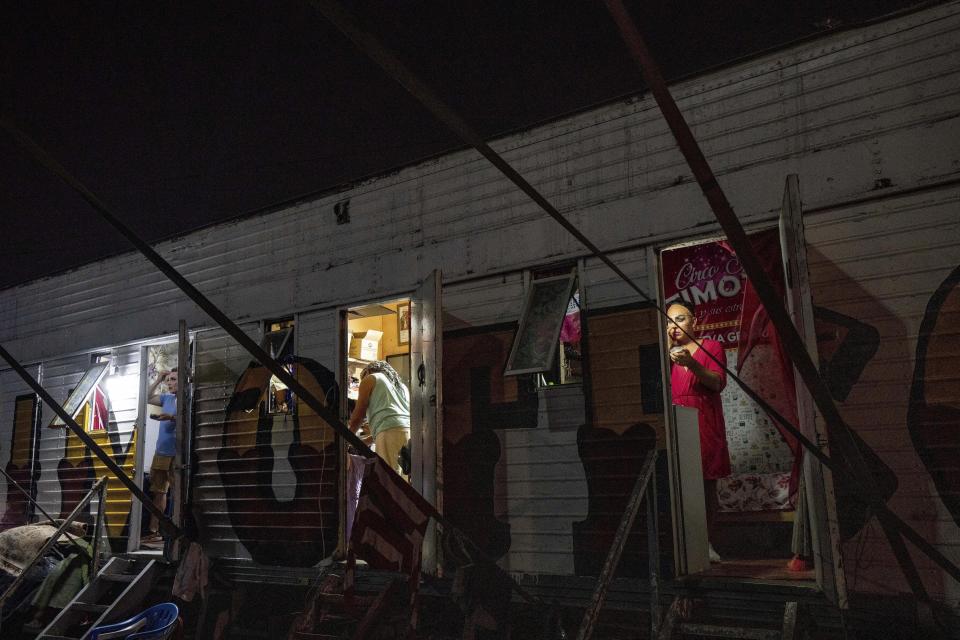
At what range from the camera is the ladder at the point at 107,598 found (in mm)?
6629

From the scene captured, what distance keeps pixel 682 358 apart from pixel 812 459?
5.71 feet

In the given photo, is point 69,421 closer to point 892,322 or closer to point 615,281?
point 615,281

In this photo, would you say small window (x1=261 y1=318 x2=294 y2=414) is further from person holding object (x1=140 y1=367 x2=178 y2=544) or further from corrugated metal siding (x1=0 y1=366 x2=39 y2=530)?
corrugated metal siding (x1=0 y1=366 x2=39 y2=530)

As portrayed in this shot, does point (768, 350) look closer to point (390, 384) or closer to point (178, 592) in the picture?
point (390, 384)

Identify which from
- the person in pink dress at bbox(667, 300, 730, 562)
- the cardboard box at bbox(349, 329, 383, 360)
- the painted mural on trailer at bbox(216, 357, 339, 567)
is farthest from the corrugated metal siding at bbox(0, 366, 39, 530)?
the person in pink dress at bbox(667, 300, 730, 562)

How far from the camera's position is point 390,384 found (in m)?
6.48

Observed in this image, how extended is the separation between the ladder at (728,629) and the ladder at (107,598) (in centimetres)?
503

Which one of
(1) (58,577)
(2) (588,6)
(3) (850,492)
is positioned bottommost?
(1) (58,577)

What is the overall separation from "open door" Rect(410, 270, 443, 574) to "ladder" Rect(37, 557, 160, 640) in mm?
3318

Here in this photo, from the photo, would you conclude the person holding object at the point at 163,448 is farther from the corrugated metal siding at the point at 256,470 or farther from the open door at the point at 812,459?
the open door at the point at 812,459

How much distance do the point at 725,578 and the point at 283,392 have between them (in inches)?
190

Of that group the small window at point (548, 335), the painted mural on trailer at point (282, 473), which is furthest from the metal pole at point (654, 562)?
the painted mural on trailer at point (282, 473)

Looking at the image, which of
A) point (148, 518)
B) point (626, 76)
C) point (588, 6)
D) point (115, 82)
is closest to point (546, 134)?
point (626, 76)

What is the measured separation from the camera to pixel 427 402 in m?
5.71
